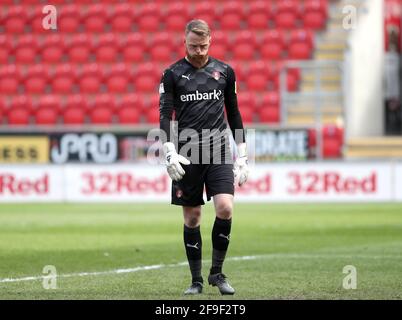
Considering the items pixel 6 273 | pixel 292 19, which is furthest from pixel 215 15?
pixel 6 273

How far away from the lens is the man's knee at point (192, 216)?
8727mm

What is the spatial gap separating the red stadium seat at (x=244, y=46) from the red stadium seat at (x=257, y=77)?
2.98 feet

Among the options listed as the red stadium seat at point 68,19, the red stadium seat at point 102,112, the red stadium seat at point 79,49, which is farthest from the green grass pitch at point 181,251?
the red stadium seat at point 68,19

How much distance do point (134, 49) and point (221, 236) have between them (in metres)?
20.1

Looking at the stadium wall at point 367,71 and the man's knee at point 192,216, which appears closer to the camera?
the man's knee at point 192,216

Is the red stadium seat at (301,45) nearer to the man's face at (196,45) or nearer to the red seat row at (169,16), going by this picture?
the red seat row at (169,16)

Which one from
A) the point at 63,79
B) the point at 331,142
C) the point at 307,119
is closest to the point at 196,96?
the point at 331,142

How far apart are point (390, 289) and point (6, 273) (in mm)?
3776

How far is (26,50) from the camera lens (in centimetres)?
2870

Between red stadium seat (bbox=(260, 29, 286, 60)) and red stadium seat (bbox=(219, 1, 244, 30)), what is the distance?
115cm

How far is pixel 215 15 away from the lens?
95.0 ft

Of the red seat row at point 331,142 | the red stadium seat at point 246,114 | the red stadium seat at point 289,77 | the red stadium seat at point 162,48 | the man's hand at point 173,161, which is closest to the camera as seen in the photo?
the man's hand at point 173,161

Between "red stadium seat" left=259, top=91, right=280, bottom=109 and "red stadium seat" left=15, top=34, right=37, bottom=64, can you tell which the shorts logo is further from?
"red stadium seat" left=15, top=34, right=37, bottom=64
